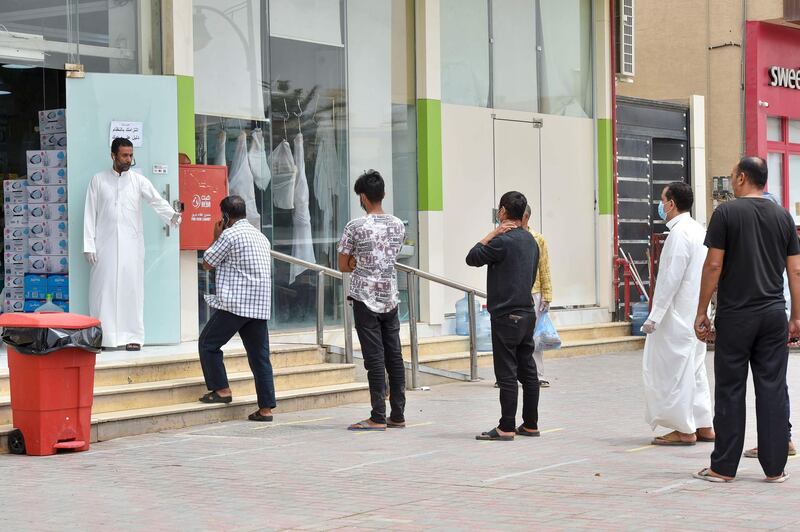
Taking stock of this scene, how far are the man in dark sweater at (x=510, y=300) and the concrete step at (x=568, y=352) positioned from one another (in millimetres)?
4355

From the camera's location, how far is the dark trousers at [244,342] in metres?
10.6

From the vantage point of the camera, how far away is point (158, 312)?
12.7 metres

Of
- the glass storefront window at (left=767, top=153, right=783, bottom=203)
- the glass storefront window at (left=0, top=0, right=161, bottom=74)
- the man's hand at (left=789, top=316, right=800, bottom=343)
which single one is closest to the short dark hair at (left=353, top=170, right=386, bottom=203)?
the man's hand at (left=789, top=316, right=800, bottom=343)

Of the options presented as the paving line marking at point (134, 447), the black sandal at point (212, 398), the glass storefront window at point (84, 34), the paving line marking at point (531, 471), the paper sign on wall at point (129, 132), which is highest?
the glass storefront window at point (84, 34)

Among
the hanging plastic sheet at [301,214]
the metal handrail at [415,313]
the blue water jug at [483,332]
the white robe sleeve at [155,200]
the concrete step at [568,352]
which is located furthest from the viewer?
the blue water jug at [483,332]

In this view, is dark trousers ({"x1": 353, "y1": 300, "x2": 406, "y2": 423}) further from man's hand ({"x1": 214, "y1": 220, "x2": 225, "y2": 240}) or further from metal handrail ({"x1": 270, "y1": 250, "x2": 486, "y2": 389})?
metal handrail ({"x1": 270, "y1": 250, "x2": 486, "y2": 389})

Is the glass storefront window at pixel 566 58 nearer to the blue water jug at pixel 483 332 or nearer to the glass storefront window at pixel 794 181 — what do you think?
the blue water jug at pixel 483 332

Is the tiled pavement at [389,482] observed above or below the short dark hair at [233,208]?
below

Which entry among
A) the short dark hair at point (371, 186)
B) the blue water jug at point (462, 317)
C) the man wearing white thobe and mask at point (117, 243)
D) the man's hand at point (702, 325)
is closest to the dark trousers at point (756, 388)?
the man's hand at point (702, 325)

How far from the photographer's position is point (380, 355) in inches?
405

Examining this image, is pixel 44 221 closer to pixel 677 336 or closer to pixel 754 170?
pixel 677 336

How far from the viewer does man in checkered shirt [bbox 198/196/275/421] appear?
10555 mm

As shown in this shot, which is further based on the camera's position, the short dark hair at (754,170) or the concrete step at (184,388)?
the concrete step at (184,388)

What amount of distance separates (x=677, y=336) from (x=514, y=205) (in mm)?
1492
